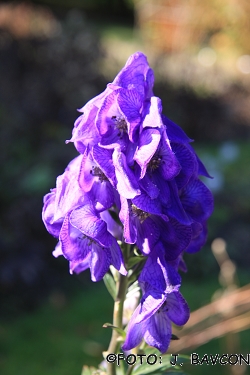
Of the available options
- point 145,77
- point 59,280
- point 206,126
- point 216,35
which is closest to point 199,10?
point 216,35

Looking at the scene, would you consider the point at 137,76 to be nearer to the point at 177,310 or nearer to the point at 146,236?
the point at 146,236

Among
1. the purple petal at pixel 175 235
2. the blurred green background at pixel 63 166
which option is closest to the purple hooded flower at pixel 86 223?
the purple petal at pixel 175 235

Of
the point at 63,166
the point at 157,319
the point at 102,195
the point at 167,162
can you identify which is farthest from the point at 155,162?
the point at 63,166

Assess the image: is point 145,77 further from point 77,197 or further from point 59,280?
point 59,280

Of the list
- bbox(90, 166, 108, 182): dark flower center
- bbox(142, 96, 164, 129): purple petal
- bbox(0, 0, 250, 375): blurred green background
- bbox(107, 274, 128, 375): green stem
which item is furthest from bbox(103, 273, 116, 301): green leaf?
bbox(0, 0, 250, 375): blurred green background

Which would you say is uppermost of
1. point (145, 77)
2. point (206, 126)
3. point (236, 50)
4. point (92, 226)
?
point (236, 50)

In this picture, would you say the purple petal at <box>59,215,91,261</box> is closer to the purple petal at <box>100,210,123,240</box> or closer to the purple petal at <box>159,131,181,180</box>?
the purple petal at <box>100,210,123,240</box>
